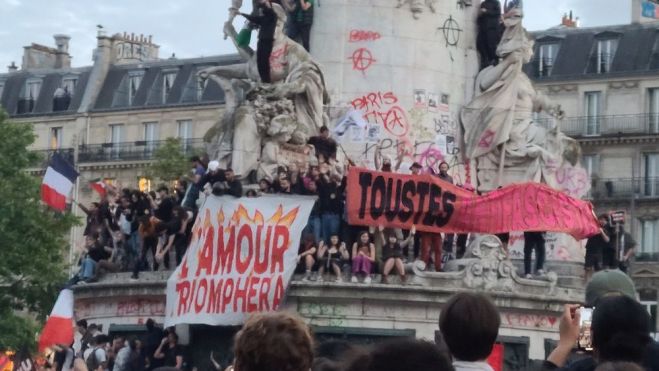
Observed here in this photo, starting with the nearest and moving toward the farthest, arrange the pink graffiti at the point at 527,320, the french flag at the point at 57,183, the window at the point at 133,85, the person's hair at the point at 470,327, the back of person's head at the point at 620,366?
1. the back of person's head at the point at 620,366
2. the person's hair at the point at 470,327
3. the pink graffiti at the point at 527,320
4. the french flag at the point at 57,183
5. the window at the point at 133,85

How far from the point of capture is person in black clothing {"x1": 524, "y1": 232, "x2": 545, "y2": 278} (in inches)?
1554

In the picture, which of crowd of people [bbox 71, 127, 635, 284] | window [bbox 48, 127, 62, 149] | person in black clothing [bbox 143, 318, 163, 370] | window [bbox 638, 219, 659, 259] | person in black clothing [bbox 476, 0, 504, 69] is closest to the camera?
crowd of people [bbox 71, 127, 635, 284]

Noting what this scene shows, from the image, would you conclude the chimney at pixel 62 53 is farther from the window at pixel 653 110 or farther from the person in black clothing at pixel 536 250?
the person in black clothing at pixel 536 250

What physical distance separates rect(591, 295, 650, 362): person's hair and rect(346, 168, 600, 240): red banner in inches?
871

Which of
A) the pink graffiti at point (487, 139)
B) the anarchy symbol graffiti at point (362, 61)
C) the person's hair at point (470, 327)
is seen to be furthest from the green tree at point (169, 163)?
the person's hair at point (470, 327)

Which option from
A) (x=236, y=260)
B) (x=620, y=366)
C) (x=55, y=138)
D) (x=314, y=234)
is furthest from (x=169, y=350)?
(x=55, y=138)

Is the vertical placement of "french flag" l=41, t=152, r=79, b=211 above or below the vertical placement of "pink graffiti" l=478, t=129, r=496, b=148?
below

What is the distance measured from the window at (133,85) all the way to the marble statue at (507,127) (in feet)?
178

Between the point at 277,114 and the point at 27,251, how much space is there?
1306 inches

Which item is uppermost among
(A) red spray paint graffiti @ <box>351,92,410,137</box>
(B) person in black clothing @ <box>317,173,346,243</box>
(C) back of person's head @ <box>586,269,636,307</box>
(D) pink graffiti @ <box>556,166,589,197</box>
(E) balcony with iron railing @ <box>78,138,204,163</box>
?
(E) balcony with iron railing @ <box>78,138,204,163</box>

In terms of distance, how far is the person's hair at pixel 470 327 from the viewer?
51.4ft

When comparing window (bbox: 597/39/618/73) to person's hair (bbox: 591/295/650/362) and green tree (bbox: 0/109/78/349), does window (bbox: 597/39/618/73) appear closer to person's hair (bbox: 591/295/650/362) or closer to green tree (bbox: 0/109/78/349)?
green tree (bbox: 0/109/78/349)

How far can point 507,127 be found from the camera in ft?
136

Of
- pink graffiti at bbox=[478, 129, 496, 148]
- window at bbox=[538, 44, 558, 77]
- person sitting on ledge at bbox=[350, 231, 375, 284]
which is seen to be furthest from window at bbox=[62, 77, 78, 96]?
person sitting on ledge at bbox=[350, 231, 375, 284]
